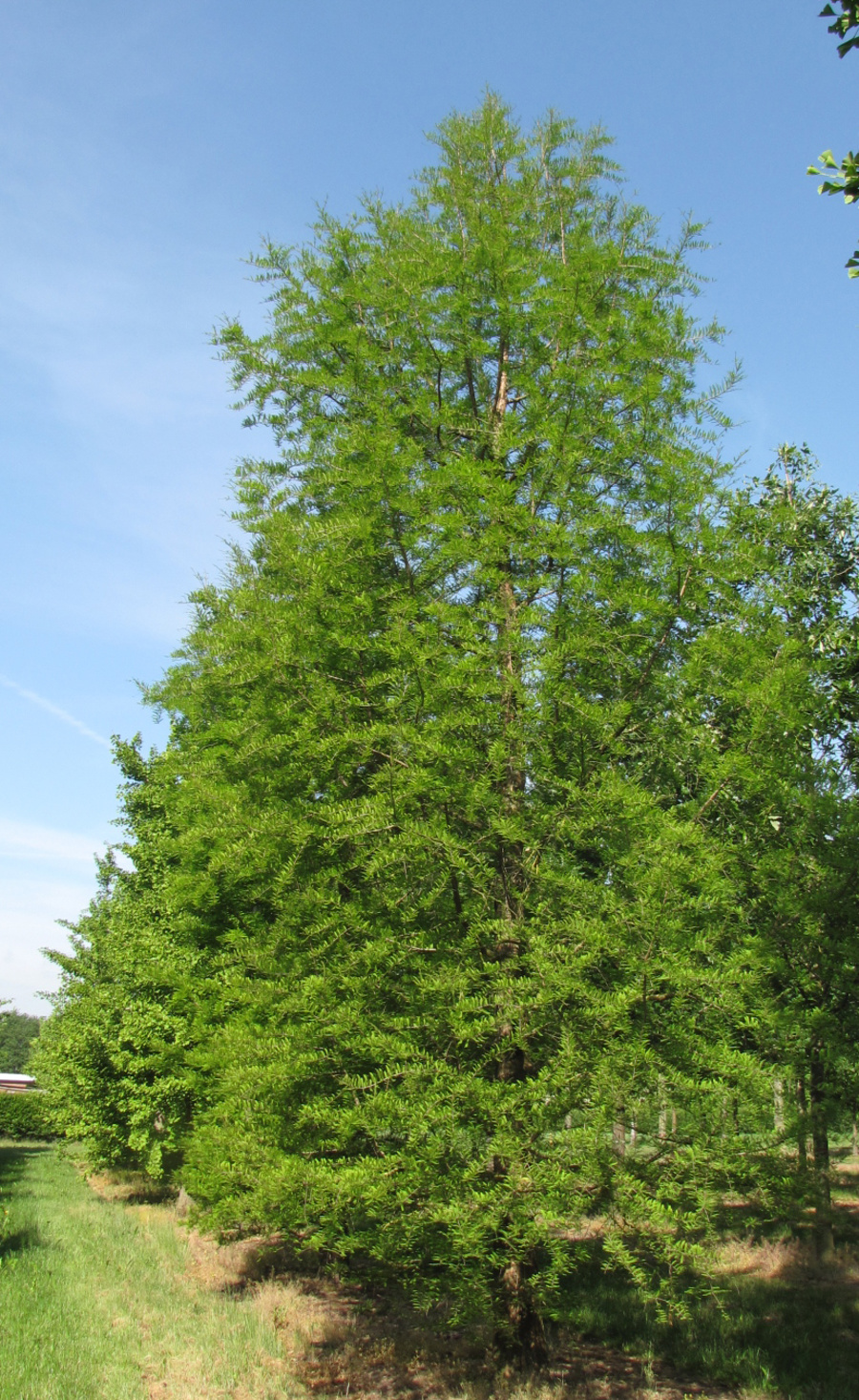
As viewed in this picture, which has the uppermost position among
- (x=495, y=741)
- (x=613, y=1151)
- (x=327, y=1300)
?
(x=495, y=741)

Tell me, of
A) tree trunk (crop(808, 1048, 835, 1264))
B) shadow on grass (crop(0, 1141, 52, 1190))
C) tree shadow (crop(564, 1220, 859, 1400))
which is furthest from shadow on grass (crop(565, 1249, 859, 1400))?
shadow on grass (crop(0, 1141, 52, 1190))

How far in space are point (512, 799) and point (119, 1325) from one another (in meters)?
7.79

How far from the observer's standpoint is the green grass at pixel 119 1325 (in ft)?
24.5

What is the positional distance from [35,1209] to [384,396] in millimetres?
19301

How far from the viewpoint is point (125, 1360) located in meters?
8.12

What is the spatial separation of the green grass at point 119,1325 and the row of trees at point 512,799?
5.35 ft

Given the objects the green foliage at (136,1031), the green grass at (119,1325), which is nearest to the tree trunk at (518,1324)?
the green grass at (119,1325)

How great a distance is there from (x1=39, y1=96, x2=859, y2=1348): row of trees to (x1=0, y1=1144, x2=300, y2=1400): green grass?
1630 millimetres

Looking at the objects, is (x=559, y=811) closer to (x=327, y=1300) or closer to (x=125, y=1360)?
(x=125, y=1360)

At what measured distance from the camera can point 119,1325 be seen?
31.1 ft

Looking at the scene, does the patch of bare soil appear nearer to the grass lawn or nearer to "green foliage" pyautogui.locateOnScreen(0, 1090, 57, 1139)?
the grass lawn

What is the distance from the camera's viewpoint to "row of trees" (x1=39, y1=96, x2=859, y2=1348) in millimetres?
5277

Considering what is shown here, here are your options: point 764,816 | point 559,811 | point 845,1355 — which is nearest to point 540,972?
point 559,811

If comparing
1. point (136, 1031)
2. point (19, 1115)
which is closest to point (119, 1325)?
point (136, 1031)
